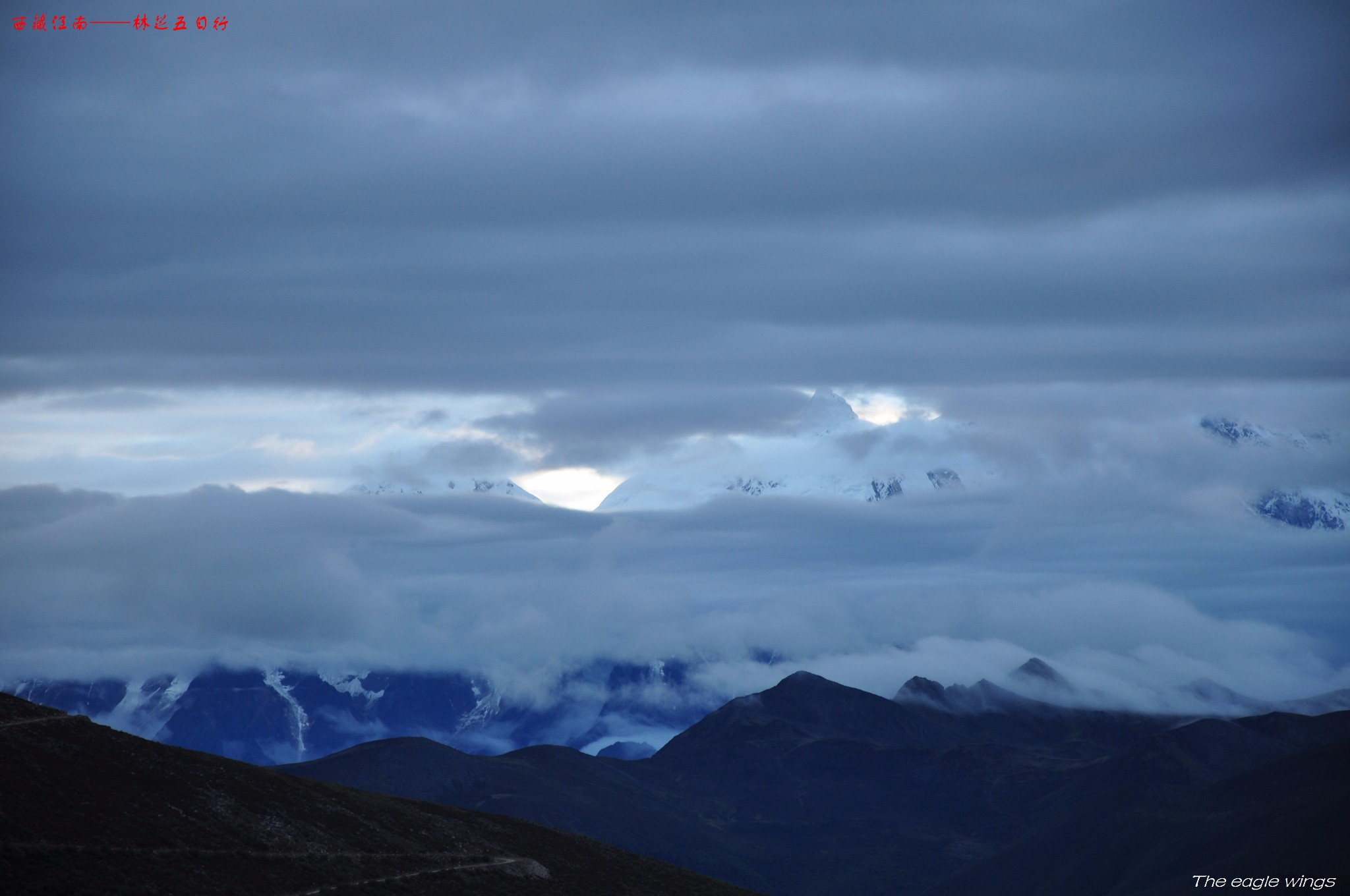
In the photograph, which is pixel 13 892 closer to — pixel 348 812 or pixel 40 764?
pixel 40 764

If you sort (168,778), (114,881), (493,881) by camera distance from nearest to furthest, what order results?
(114,881), (168,778), (493,881)

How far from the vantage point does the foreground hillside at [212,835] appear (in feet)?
402

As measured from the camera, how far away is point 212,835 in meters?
141

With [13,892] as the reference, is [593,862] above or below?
below

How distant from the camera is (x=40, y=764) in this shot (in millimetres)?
138750

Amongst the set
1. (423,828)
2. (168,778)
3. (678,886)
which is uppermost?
(168,778)

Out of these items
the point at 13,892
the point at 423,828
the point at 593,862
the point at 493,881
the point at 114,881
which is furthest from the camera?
the point at 593,862

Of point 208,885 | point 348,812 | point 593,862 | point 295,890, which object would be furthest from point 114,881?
point 593,862

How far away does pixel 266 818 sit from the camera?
500 feet

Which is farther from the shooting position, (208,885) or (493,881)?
(493,881)

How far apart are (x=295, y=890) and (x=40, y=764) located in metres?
28.3

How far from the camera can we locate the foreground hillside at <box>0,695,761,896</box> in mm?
122625

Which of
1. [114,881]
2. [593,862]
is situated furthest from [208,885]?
[593,862]

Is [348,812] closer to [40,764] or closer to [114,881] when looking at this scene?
[40,764]
